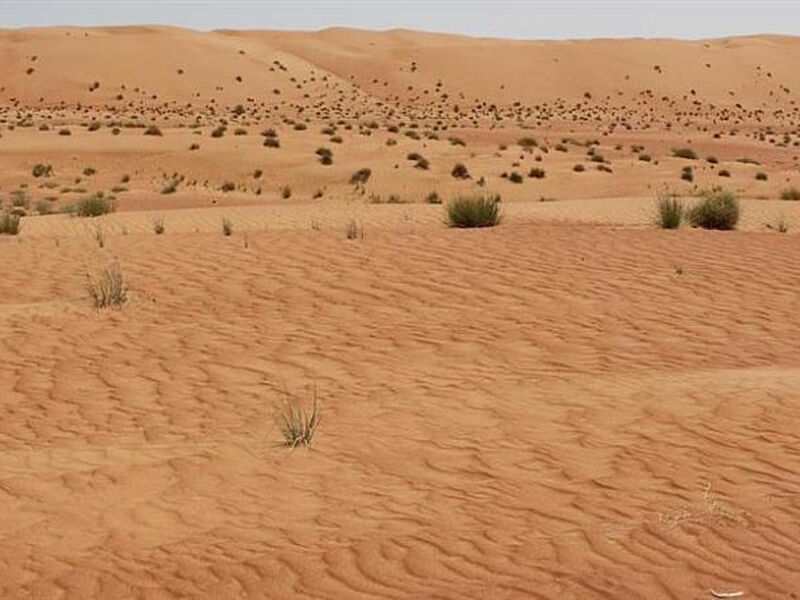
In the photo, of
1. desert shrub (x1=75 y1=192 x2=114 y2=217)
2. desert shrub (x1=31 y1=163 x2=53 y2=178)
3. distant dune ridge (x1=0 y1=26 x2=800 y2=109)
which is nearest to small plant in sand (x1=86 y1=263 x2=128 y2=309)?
desert shrub (x1=75 y1=192 x2=114 y2=217)

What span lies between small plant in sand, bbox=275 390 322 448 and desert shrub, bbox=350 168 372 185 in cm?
2805

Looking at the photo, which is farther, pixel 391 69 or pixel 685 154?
pixel 391 69

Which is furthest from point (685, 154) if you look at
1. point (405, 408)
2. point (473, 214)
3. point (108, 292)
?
point (405, 408)

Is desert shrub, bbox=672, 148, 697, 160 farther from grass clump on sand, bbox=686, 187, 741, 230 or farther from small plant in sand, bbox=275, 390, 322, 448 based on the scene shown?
small plant in sand, bbox=275, 390, 322, 448

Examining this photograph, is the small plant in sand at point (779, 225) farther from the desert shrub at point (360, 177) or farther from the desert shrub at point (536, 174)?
the desert shrub at point (360, 177)

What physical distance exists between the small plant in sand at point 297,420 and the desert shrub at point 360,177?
28.1 metres

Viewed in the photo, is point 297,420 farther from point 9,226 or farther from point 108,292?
point 9,226

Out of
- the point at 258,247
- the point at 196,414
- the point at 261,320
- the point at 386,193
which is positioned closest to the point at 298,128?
the point at 386,193

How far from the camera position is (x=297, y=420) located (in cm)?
884

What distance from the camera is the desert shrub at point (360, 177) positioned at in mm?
37594

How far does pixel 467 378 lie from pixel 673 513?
3.79 m

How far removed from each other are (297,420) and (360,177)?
29.4m

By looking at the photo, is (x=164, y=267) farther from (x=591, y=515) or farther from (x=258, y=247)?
(x=591, y=515)

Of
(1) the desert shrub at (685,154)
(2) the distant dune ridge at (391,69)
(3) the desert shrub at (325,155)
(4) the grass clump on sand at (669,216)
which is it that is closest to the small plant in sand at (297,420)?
(4) the grass clump on sand at (669,216)
